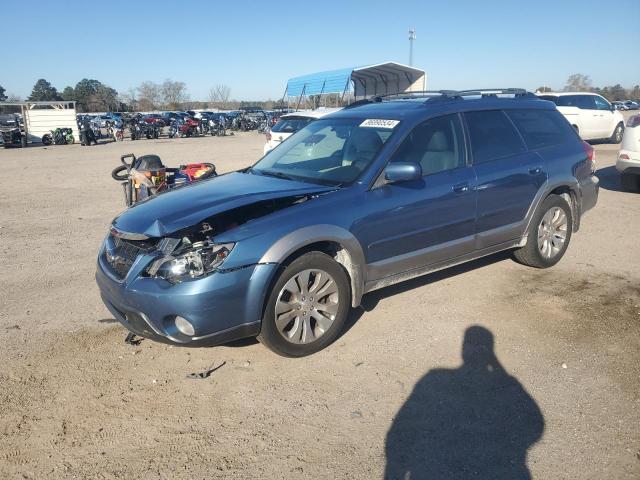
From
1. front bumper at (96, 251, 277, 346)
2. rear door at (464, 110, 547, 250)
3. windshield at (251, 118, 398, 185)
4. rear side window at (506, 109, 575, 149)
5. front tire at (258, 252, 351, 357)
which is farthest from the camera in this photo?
rear side window at (506, 109, 575, 149)

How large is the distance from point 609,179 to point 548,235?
24.3ft

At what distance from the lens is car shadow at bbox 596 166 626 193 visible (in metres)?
10.4

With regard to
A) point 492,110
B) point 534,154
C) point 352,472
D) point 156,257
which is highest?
point 492,110

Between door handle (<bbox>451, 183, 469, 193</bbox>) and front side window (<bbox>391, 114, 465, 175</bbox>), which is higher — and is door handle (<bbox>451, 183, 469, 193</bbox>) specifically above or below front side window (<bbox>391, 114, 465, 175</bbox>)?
below

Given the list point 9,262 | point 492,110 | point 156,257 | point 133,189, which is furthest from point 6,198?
point 492,110

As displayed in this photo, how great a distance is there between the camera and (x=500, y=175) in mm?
4773

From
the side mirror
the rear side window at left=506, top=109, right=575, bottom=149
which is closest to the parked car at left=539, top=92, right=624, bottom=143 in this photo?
the rear side window at left=506, top=109, right=575, bottom=149

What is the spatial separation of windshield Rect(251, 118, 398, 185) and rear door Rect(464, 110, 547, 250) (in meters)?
0.99

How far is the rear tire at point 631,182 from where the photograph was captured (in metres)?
9.64

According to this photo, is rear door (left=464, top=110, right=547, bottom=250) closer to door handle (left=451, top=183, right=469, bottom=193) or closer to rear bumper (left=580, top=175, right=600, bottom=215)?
door handle (left=451, top=183, right=469, bottom=193)

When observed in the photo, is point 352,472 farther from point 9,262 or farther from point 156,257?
point 9,262

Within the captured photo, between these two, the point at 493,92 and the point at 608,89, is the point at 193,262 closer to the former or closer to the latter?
the point at 493,92

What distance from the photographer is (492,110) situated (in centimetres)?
498

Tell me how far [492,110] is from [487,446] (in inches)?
132
